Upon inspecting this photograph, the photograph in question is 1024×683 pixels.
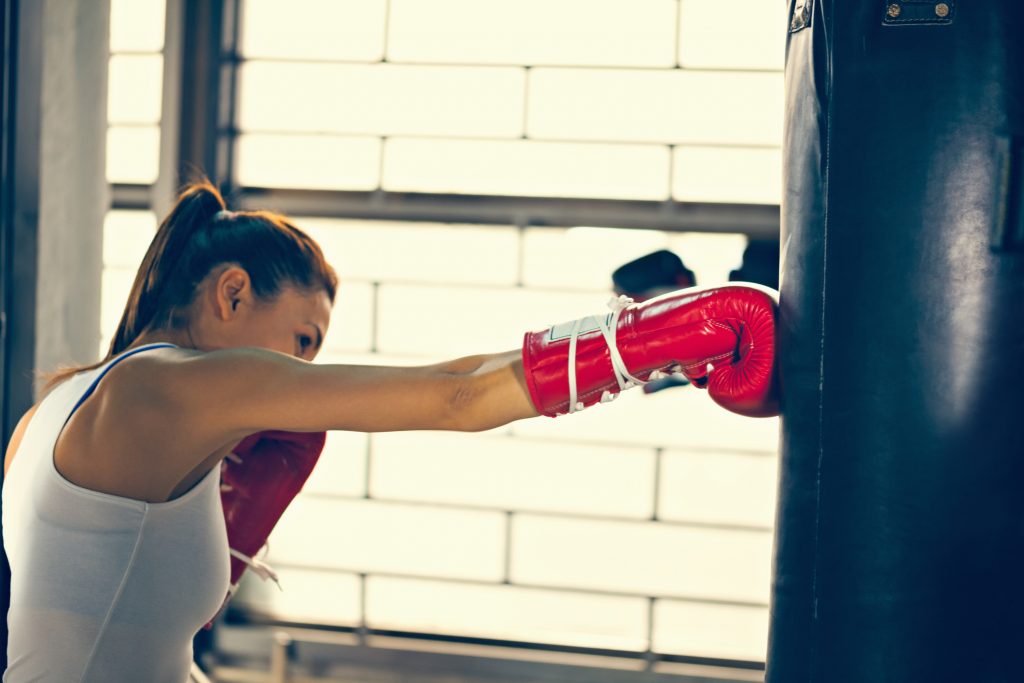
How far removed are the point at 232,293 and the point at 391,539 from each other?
1.28 m

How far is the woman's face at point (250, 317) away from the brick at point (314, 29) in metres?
1.29

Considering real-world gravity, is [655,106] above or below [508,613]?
above

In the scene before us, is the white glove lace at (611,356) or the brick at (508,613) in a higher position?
the white glove lace at (611,356)

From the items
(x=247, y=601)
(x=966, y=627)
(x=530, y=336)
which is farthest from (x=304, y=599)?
(x=966, y=627)

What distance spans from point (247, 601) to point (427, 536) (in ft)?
1.70

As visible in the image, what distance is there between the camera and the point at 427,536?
8.36ft

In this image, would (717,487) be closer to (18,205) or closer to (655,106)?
(655,106)

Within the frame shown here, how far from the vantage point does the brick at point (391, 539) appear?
253 cm

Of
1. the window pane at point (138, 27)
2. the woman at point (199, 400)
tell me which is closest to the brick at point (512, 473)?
the woman at point (199, 400)

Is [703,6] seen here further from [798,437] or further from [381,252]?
[798,437]

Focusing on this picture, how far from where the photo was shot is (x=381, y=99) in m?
2.56

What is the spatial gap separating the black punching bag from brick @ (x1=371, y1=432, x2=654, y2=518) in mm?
1338

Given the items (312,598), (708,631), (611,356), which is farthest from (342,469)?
(611,356)

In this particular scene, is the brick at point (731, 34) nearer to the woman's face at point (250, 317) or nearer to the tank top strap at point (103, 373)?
the woman's face at point (250, 317)
